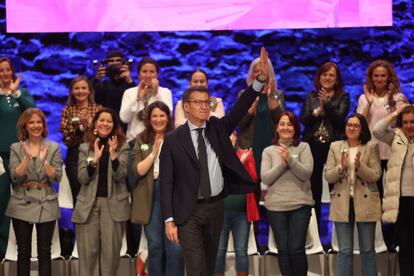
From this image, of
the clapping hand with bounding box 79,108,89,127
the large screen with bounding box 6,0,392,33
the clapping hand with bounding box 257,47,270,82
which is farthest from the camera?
the large screen with bounding box 6,0,392,33

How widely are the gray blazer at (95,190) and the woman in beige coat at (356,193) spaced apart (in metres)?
1.84

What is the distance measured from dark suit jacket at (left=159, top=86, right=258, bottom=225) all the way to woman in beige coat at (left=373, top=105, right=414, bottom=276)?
6.25 feet

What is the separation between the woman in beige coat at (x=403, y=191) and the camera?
712 cm

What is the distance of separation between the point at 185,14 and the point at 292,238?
3155 mm

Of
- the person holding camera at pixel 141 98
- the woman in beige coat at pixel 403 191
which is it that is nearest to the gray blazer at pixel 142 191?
the person holding camera at pixel 141 98

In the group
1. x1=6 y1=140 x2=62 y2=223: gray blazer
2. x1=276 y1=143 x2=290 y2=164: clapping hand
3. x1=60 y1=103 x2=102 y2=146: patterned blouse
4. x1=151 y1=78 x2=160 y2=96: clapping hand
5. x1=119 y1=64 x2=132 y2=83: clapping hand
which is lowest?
x1=6 y1=140 x2=62 y2=223: gray blazer

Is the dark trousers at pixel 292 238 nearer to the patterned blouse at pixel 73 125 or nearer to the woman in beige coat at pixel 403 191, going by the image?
the woman in beige coat at pixel 403 191


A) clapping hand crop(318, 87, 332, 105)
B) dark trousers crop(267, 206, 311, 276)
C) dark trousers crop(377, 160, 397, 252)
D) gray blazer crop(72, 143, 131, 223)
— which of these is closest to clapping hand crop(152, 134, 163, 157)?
gray blazer crop(72, 143, 131, 223)

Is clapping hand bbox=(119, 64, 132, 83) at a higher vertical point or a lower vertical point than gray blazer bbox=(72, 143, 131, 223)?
higher

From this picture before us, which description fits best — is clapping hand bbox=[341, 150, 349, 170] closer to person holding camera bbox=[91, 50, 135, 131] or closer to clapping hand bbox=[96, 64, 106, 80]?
person holding camera bbox=[91, 50, 135, 131]

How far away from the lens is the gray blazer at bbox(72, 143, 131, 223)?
288 inches

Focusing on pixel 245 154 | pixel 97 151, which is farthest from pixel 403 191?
pixel 97 151

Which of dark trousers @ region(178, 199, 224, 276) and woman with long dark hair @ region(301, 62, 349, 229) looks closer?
dark trousers @ region(178, 199, 224, 276)

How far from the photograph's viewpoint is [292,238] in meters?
7.30
